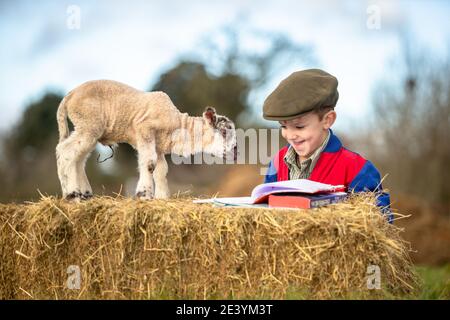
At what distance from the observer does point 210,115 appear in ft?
12.6

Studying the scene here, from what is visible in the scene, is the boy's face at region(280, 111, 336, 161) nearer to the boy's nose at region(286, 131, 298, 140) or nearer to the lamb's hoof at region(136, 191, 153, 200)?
the boy's nose at region(286, 131, 298, 140)

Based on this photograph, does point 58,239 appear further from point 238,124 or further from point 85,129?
point 238,124

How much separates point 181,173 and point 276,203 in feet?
42.6

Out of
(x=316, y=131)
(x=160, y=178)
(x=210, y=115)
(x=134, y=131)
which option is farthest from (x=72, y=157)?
(x=316, y=131)

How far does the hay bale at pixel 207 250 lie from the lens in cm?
304

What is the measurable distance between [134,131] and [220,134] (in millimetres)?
645

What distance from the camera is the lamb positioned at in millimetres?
3721

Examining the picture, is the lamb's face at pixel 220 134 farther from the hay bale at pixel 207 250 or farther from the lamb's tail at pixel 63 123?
the lamb's tail at pixel 63 123

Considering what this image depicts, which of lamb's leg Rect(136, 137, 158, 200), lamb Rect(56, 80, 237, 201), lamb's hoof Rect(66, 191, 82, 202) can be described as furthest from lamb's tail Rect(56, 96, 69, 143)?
lamb's leg Rect(136, 137, 158, 200)

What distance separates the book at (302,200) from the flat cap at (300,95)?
61cm

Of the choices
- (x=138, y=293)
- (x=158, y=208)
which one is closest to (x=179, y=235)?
(x=158, y=208)

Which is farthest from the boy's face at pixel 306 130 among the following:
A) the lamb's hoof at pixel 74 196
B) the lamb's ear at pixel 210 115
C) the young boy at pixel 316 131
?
the lamb's hoof at pixel 74 196

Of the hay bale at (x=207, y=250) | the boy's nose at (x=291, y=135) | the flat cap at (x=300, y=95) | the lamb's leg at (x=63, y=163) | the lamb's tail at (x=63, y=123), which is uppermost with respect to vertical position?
the flat cap at (x=300, y=95)

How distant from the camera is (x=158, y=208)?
327 centimetres
